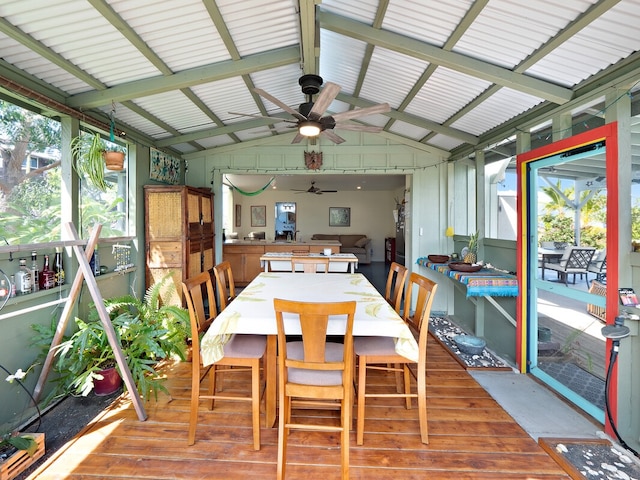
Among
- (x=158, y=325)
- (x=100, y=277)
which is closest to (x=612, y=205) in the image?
(x=158, y=325)

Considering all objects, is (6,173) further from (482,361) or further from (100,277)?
(482,361)

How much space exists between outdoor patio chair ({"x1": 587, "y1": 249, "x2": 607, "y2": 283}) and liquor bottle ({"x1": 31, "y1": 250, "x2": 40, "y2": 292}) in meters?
4.08

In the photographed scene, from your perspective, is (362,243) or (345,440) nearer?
(345,440)

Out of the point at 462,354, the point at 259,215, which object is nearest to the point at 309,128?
the point at 462,354

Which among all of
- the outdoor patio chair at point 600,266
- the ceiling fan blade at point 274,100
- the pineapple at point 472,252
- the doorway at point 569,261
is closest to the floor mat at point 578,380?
the doorway at point 569,261

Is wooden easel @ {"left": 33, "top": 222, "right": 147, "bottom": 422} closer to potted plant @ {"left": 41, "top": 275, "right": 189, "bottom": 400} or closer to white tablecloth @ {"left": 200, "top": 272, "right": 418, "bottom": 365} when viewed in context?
potted plant @ {"left": 41, "top": 275, "right": 189, "bottom": 400}

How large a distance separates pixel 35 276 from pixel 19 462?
1.24 m

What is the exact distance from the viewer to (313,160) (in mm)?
4926

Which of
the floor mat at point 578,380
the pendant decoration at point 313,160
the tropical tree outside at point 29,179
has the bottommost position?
the floor mat at point 578,380

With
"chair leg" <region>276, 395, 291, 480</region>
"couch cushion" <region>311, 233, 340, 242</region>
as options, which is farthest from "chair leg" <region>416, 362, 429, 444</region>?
"couch cushion" <region>311, 233, 340, 242</region>

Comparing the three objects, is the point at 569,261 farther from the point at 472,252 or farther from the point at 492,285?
the point at 472,252

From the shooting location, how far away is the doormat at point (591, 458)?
5.72 ft

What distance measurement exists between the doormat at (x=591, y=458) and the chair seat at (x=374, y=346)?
3.43 feet

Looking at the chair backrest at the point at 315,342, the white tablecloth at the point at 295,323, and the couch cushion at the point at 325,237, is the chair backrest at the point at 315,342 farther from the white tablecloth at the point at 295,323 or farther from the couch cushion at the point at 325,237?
the couch cushion at the point at 325,237
